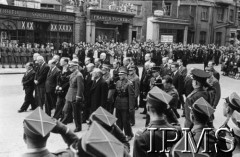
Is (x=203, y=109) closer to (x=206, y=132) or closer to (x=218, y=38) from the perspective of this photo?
(x=206, y=132)

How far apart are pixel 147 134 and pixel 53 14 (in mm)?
23917

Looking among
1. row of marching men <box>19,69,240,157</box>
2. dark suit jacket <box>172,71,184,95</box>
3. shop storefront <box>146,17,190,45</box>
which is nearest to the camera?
row of marching men <box>19,69,240,157</box>

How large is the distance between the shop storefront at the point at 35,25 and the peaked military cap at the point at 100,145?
20.8 m

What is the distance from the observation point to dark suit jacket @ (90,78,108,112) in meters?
8.50

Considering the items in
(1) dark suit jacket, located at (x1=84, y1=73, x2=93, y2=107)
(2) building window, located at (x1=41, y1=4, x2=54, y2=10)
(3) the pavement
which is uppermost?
(2) building window, located at (x1=41, y1=4, x2=54, y2=10)

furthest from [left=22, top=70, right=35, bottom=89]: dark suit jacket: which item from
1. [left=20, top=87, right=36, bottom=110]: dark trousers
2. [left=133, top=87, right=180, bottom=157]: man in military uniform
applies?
[left=133, top=87, right=180, bottom=157]: man in military uniform

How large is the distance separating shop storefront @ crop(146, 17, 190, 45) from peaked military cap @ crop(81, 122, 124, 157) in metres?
32.9

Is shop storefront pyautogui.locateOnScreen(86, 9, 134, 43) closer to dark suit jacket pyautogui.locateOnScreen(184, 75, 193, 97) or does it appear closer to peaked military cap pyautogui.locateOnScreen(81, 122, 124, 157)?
dark suit jacket pyautogui.locateOnScreen(184, 75, 193, 97)

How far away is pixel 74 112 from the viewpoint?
860 centimetres

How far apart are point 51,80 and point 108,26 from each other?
2173 cm

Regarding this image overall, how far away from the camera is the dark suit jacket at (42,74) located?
33.0 feet

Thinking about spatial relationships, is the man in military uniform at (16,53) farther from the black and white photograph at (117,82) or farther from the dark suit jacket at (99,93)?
the dark suit jacket at (99,93)

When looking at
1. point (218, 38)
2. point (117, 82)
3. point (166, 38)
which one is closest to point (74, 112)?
point (117, 82)

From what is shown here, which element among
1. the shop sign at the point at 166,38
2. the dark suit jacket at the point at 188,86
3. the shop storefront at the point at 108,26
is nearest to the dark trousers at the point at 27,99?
the dark suit jacket at the point at 188,86
